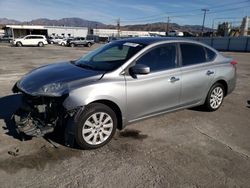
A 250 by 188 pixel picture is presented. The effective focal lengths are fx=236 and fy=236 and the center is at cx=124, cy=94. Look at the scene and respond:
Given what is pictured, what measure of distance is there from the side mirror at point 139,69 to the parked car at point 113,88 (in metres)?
0.02

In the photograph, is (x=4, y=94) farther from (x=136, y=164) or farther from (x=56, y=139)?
(x=136, y=164)

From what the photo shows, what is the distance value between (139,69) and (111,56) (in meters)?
0.91

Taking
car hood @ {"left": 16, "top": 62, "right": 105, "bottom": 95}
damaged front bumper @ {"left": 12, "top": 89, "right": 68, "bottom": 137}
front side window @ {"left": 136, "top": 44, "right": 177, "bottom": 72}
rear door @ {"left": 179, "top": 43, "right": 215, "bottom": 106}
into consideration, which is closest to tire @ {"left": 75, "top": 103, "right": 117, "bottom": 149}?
damaged front bumper @ {"left": 12, "top": 89, "right": 68, "bottom": 137}

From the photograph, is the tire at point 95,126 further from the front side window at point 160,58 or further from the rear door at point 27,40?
the rear door at point 27,40

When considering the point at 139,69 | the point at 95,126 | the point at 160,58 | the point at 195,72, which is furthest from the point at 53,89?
the point at 195,72

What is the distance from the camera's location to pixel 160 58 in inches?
172

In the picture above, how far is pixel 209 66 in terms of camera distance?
5.10m

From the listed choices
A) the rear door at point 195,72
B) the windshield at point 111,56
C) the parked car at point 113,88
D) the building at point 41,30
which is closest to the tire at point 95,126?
the parked car at point 113,88

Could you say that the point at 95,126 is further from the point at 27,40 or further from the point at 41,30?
the point at 41,30

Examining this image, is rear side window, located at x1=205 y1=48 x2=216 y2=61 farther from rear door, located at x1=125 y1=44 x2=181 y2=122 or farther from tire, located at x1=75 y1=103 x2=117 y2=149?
tire, located at x1=75 y1=103 x2=117 y2=149

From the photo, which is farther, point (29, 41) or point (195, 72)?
point (29, 41)

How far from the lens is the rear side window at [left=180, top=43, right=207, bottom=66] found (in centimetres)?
473

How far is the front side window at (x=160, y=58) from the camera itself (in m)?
4.19

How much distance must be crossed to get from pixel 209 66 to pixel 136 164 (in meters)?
2.90
